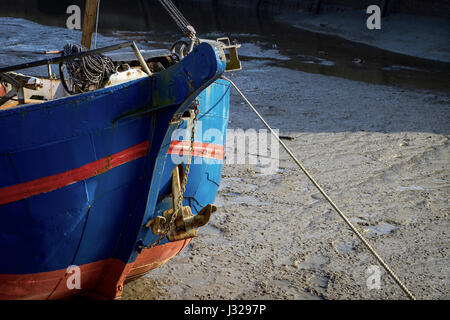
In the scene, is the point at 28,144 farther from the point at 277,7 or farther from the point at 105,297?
the point at 277,7

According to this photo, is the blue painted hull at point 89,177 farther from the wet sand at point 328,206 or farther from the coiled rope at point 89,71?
the wet sand at point 328,206

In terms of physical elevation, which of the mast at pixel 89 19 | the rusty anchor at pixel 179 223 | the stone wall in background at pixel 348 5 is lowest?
the rusty anchor at pixel 179 223

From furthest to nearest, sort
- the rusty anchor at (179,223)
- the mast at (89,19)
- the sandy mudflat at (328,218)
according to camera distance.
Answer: the mast at (89,19) < the sandy mudflat at (328,218) < the rusty anchor at (179,223)

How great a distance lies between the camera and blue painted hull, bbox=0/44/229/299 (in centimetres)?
324

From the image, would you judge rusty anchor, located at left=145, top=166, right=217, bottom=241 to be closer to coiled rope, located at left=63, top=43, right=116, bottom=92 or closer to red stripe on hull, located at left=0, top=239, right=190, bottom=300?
red stripe on hull, located at left=0, top=239, right=190, bottom=300

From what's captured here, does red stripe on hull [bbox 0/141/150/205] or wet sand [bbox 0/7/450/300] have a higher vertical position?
red stripe on hull [bbox 0/141/150/205]

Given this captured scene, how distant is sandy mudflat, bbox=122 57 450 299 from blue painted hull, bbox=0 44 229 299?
0.86 m

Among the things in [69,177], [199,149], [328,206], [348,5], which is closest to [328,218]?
[328,206]

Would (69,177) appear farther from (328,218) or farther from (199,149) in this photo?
(328,218)

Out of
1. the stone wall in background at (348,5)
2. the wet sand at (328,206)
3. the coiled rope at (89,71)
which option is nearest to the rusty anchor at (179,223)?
the wet sand at (328,206)

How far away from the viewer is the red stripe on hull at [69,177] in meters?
3.30

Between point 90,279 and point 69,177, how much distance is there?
2.98 ft

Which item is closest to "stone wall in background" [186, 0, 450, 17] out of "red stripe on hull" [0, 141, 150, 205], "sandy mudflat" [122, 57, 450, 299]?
"sandy mudflat" [122, 57, 450, 299]

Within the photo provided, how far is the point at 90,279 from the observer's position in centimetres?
390
